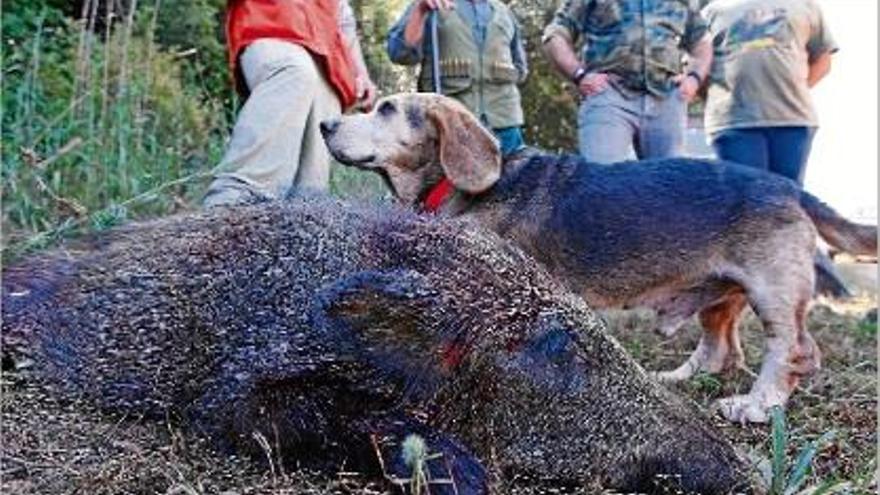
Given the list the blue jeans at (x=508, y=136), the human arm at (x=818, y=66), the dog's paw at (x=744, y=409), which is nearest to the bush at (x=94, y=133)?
the blue jeans at (x=508, y=136)

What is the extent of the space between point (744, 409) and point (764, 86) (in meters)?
2.94

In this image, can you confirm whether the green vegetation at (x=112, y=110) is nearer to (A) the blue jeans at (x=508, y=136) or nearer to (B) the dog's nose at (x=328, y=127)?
(B) the dog's nose at (x=328, y=127)

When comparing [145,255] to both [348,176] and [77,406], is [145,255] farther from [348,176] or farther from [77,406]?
[348,176]

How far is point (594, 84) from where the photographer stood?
19.5 feet

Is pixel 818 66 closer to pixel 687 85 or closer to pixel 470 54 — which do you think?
pixel 687 85

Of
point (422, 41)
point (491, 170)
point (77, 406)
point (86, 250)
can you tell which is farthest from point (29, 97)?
point (77, 406)

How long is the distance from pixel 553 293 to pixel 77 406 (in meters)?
0.98

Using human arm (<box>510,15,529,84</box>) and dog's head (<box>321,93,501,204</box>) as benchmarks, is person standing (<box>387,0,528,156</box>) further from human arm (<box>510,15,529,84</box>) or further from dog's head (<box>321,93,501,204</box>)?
dog's head (<box>321,93,501,204</box>)

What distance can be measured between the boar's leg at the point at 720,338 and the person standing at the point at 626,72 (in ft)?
3.53

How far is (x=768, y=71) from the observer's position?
20.8 feet

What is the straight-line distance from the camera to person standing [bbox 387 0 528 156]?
6098 millimetres

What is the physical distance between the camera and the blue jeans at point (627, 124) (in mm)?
5988

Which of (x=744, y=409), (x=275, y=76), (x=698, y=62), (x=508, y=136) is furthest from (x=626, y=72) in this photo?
(x=744, y=409)

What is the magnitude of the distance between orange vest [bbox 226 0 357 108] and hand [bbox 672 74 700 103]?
65.6 inches
